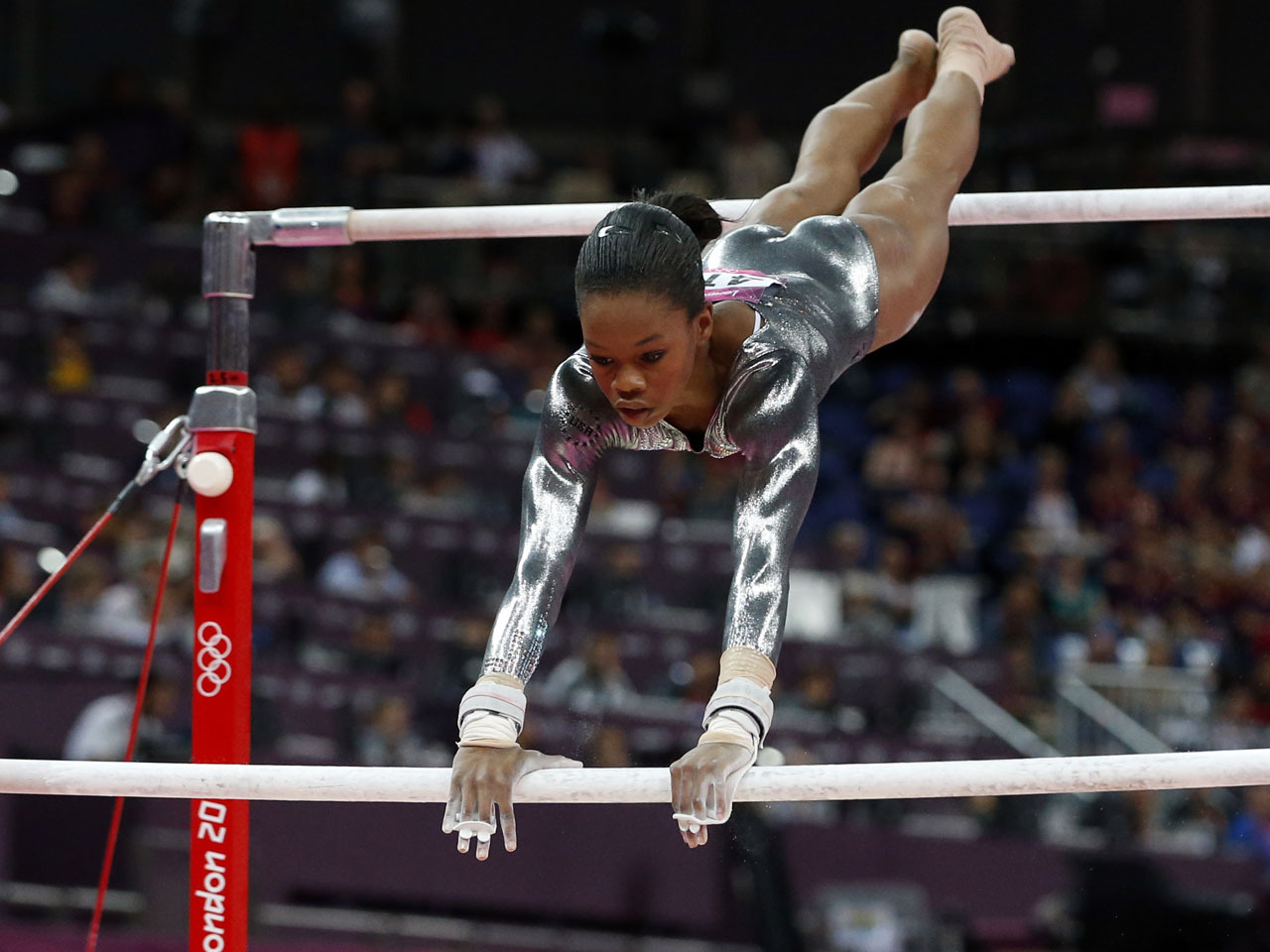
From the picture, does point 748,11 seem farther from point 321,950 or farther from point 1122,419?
point 321,950

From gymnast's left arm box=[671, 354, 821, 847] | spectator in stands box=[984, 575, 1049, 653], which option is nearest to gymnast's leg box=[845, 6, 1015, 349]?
gymnast's left arm box=[671, 354, 821, 847]

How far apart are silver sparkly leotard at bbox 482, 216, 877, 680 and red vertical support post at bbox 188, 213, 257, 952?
638 mm

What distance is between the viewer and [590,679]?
7344 mm

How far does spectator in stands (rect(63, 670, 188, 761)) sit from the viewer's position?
19.9 feet

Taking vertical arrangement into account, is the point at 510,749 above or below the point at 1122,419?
below

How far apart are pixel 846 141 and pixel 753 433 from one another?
113cm

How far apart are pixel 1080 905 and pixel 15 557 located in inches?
174

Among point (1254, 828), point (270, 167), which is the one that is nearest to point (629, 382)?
point (1254, 828)

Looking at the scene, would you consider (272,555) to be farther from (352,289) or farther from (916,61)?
(916,61)

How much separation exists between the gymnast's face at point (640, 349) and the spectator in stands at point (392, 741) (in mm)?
3959

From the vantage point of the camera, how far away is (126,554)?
7.58m

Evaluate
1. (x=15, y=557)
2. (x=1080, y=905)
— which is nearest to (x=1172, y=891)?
(x=1080, y=905)

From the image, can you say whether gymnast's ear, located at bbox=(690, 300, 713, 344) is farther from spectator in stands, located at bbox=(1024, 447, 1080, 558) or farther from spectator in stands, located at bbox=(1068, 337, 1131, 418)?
spectator in stands, located at bbox=(1068, 337, 1131, 418)

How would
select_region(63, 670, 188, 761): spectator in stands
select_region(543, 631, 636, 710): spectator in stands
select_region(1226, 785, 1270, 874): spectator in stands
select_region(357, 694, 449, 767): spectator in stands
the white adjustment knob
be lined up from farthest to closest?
select_region(543, 631, 636, 710): spectator in stands
select_region(1226, 785, 1270, 874): spectator in stands
select_region(357, 694, 449, 767): spectator in stands
select_region(63, 670, 188, 761): spectator in stands
the white adjustment knob
